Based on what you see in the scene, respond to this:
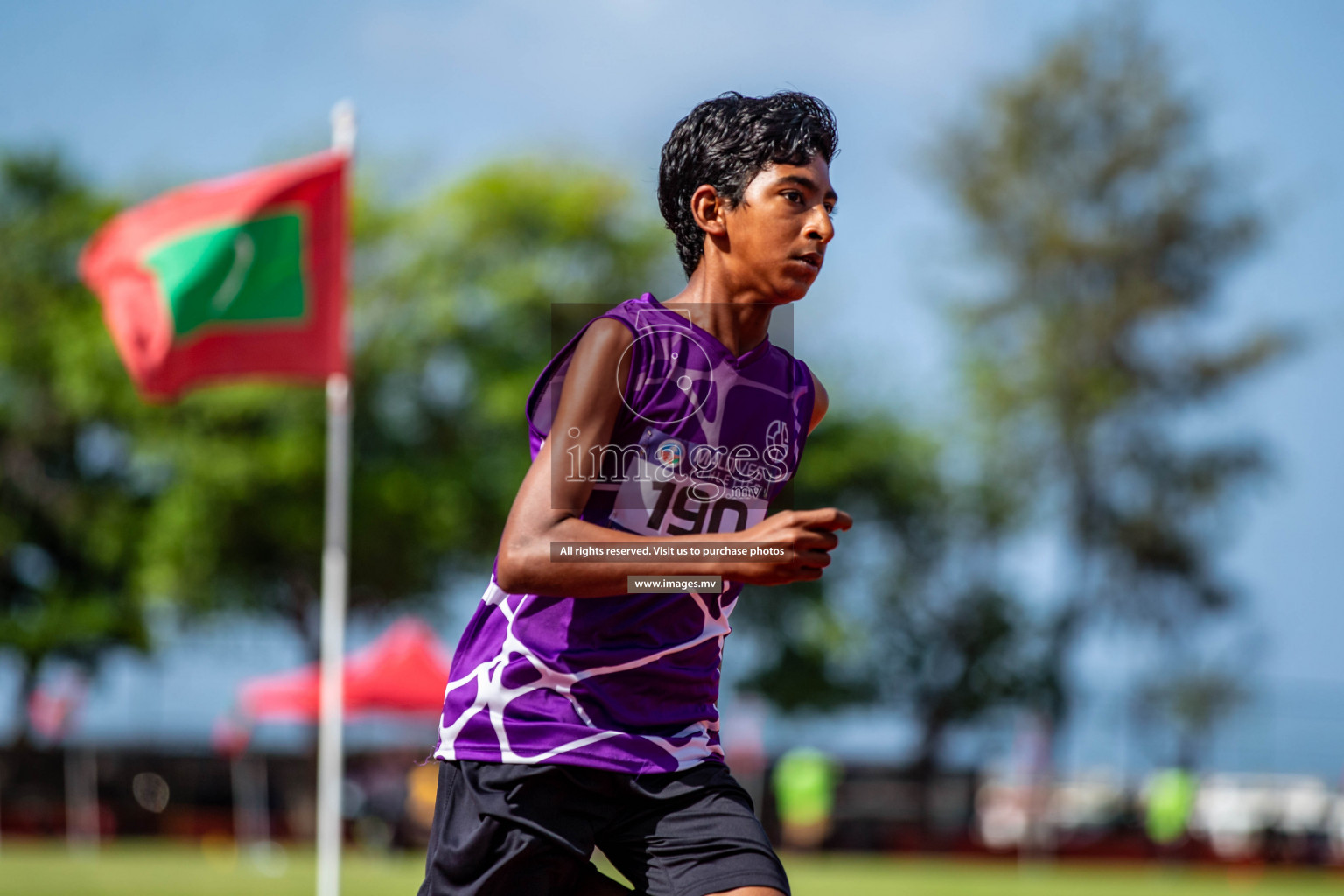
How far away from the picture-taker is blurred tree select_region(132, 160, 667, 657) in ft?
96.1

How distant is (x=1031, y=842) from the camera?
2697cm

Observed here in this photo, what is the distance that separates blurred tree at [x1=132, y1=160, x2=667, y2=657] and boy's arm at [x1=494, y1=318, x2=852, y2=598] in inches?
1038

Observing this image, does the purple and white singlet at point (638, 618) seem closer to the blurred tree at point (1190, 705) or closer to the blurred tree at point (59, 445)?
the blurred tree at point (59, 445)

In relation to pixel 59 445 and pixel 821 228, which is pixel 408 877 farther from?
pixel 59 445

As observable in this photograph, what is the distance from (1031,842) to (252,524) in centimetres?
1560

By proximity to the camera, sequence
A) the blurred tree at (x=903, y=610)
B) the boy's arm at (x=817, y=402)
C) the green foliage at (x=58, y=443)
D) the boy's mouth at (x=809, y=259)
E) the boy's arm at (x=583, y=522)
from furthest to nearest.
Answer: the blurred tree at (x=903, y=610) < the green foliage at (x=58, y=443) < the boy's arm at (x=817, y=402) < the boy's mouth at (x=809, y=259) < the boy's arm at (x=583, y=522)

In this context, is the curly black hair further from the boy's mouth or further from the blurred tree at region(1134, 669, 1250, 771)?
the blurred tree at region(1134, 669, 1250, 771)

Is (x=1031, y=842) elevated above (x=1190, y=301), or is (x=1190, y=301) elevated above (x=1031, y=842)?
(x=1190, y=301)

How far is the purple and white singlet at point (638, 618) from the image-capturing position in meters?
2.83

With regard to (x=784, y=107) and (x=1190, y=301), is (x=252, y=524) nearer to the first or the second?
(x=1190, y=301)

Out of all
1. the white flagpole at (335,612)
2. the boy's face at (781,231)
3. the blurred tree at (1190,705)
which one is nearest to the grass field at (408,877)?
the white flagpole at (335,612)

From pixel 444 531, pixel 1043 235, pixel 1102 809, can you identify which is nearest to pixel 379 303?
pixel 444 531

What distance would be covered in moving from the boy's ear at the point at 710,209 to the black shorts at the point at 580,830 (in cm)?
104
